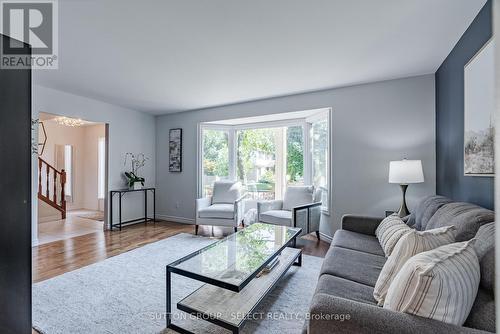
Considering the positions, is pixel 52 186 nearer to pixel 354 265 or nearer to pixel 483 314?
pixel 354 265

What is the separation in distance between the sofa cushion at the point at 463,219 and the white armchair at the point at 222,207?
2.69 metres

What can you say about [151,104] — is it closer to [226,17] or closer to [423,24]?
[226,17]

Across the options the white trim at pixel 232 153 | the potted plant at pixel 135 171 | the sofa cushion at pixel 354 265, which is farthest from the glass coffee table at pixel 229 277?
the potted plant at pixel 135 171

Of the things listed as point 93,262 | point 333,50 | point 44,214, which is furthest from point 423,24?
point 44,214

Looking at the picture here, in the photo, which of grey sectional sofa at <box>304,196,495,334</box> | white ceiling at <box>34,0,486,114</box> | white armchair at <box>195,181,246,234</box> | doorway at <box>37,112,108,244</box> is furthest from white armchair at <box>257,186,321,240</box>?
doorway at <box>37,112,108,244</box>

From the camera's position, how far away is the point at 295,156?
14.8ft

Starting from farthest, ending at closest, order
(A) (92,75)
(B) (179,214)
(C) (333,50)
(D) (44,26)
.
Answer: (B) (179,214), (A) (92,75), (C) (333,50), (D) (44,26)

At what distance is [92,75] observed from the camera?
10.2 feet

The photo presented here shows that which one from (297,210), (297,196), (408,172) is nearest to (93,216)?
(297,196)

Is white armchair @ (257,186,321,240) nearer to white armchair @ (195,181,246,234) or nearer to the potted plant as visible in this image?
white armchair @ (195,181,246,234)

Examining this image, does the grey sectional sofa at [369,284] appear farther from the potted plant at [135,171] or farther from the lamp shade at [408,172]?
the potted plant at [135,171]

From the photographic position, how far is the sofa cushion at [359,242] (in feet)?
6.75

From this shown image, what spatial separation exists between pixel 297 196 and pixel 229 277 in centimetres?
249

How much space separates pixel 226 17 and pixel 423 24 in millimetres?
1606
